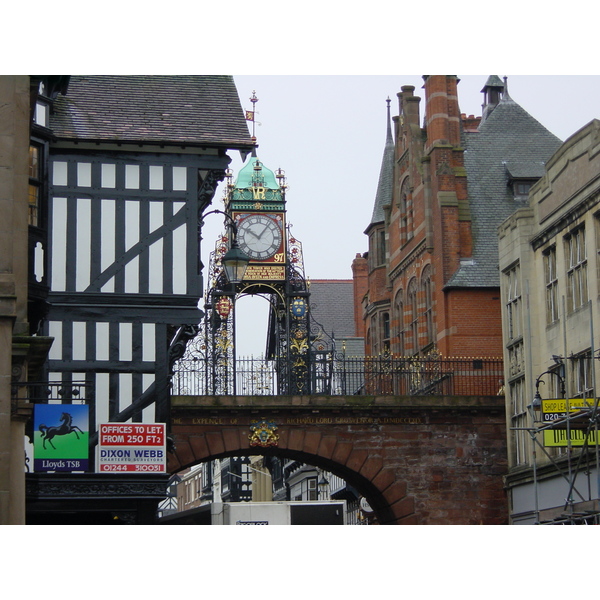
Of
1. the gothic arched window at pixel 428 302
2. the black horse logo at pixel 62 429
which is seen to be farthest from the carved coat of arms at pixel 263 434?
the gothic arched window at pixel 428 302

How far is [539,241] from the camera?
3106cm

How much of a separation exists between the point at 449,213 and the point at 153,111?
13.8m

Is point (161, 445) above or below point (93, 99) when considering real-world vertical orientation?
below

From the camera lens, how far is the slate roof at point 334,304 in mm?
74875

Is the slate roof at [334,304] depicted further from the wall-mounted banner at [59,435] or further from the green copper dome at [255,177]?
the wall-mounted banner at [59,435]

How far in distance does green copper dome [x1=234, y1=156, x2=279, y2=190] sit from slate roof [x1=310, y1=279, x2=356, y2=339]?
3104cm

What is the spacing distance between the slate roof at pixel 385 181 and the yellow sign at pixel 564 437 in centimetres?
2148

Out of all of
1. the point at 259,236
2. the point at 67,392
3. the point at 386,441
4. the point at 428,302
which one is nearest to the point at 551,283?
the point at 386,441

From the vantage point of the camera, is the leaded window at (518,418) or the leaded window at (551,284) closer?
the leaded window at (551,284)

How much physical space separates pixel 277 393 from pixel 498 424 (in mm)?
5827

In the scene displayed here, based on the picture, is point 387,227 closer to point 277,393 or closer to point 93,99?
point 277,393

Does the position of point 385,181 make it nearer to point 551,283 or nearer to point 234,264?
point 551,283

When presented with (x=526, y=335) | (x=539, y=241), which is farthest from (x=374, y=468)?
(x=539, y=241)

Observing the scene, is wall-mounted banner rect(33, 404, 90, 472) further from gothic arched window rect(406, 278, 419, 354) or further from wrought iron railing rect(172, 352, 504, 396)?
gothic arched window rect(406, 278, 419, 354)
